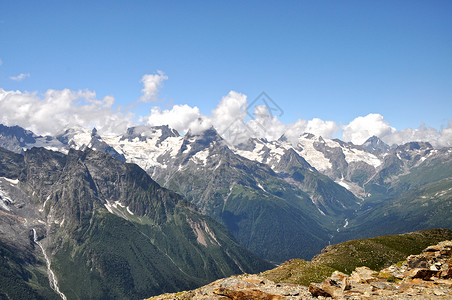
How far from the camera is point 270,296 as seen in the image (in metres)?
49.6

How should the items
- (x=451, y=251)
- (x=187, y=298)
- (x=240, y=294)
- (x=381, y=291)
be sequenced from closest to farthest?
(x=381, y=291), (x=240, y=294), (x=187, y=298), (x=451, y=251)

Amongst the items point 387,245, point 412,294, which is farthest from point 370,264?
point 412,294

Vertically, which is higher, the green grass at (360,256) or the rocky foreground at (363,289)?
the rocky foreground at (363,289)

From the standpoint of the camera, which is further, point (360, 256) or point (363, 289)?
point (360, 256)

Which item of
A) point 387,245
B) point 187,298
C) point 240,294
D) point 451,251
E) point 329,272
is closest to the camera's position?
point 240,294

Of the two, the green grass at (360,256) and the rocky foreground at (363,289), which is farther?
the green grass at (360,256)

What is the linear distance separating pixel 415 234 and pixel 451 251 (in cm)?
11435

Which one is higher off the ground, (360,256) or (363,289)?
(363,289)

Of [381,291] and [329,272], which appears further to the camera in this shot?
[329,272]

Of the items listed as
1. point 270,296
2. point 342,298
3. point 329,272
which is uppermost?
point 270,296

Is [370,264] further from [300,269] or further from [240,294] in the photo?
[240,294]

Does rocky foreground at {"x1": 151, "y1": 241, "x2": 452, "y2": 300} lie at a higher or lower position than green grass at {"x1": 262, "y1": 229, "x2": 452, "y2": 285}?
higher

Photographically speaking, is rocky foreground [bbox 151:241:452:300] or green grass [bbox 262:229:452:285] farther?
green grass [bbox 262:229:452:285]

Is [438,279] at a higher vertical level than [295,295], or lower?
lower
